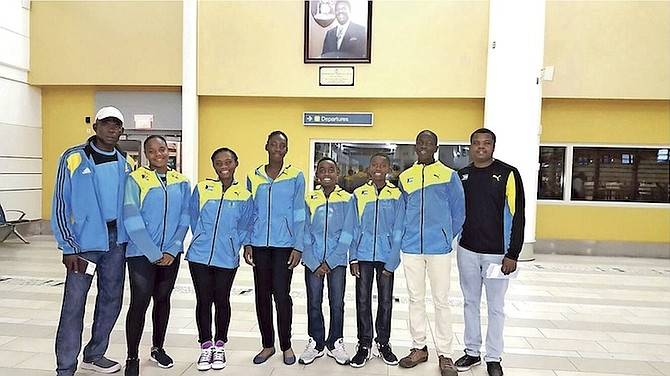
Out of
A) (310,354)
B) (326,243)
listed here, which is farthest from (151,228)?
(310,354)

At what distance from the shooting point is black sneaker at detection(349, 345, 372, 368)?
12.2ft

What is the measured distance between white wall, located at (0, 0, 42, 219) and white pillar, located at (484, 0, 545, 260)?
8.62 meters

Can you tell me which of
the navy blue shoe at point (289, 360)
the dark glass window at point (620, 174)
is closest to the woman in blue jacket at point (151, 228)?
the navy blue shoe at point (289, 360)

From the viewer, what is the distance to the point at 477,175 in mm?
3613

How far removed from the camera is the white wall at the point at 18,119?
30.8 ft

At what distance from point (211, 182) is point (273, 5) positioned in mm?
6829

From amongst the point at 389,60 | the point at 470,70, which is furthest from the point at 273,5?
the point at 470,70

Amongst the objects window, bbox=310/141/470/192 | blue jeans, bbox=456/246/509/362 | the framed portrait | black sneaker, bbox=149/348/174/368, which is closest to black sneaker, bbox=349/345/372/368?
blue jeans, bbox=456/246/509/362

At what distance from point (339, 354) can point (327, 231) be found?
93cm

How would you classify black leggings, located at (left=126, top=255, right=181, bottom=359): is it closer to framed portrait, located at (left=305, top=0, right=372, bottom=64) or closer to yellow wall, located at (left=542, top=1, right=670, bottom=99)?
framed portrait, located at (left=305, top=0, right=372, bottom=64)

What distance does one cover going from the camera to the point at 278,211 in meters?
Answer: 3.54

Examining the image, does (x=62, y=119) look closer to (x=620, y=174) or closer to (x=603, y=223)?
(x=603, y=223)

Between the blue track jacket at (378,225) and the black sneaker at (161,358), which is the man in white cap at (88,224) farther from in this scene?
the blue track jacket at (378,225)

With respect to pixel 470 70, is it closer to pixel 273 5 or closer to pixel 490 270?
pixel 273 5
